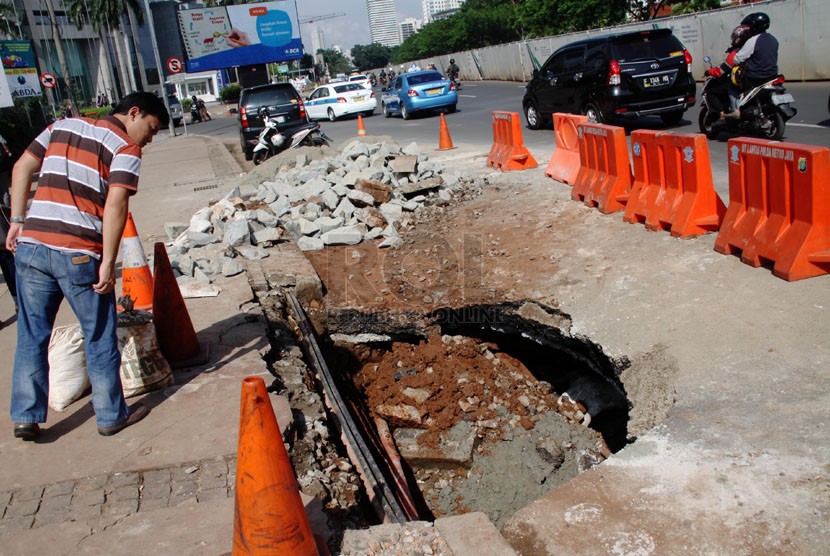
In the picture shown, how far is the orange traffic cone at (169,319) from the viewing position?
4.85 m

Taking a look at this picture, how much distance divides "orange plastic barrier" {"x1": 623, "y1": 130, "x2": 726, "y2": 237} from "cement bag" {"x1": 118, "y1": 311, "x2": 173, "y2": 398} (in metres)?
4.54

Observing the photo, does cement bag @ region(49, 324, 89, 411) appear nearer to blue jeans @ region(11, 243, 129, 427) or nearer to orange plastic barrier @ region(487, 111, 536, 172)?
blue jeans @ region(11, 243, 129, 427)

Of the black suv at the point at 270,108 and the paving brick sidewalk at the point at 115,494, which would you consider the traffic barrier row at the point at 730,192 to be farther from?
the black suv at the point at 270,108

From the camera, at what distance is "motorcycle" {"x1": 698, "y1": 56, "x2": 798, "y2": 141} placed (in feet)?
31.6

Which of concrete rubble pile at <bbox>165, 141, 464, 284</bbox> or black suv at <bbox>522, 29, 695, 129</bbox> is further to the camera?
black suv at <bbox>522, 29, 695, 129</bbox>

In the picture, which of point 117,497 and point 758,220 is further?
point 758,220

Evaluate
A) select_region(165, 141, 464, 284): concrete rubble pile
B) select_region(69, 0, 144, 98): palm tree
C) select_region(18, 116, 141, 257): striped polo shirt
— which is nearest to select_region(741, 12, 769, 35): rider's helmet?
select_region(165, 141, 464, 284): concrete rubble pile

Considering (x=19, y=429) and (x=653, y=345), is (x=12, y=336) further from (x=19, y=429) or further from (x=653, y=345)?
(x=653, y=345)

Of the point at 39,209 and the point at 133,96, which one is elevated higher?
the point at 133,96

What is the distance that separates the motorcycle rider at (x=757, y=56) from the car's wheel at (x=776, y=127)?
1.76ft

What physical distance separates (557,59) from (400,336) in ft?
32.3

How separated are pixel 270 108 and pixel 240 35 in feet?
122

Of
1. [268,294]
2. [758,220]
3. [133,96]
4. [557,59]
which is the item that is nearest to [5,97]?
[557,59]

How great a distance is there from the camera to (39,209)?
145 inches
